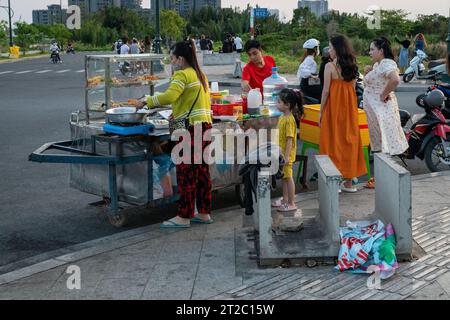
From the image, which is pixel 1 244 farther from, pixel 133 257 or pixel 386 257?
pixel 386 257

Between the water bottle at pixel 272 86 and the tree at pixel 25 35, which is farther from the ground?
the tree at pixel 25 35

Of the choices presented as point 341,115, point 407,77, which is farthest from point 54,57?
point 341,115

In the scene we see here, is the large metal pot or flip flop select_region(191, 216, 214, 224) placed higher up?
the large metal pot

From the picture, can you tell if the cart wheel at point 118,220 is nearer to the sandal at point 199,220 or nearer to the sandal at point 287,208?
the sandal at point 199,220

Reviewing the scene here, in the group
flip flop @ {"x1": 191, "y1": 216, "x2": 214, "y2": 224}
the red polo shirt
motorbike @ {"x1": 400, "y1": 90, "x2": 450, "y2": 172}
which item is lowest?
flip flop @ {"x1": 191, "y1": 216, "x2": 214, "y2": 224}

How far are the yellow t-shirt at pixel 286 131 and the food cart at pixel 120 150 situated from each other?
43 centimetres

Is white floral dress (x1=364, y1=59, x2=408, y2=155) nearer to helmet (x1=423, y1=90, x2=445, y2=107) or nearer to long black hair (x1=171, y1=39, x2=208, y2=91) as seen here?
helmet (x1=423, y1=90, x2=445, y2=107)

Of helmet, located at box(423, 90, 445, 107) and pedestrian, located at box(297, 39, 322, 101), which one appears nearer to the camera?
helmet, located at box(423, 90, 445, 107)

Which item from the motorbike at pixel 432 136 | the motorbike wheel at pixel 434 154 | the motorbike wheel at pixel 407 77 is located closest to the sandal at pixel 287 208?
the motorbike at pixel 432 136

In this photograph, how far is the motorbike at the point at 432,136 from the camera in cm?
968

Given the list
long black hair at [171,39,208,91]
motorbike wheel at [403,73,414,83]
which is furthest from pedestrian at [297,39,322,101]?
motorbike wheel at [403,73,414,83]

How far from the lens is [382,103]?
847 centimetres

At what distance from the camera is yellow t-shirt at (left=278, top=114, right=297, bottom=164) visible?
736 cm

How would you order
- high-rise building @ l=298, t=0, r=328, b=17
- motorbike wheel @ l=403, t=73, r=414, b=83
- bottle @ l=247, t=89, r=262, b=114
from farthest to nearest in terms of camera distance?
high-rise building @ l=298, t=0, r=328, b=17
motorbike wheel @ l=403, t=73, r=414, b=83
bottle @ l=247, t=89, r=262, b=114
